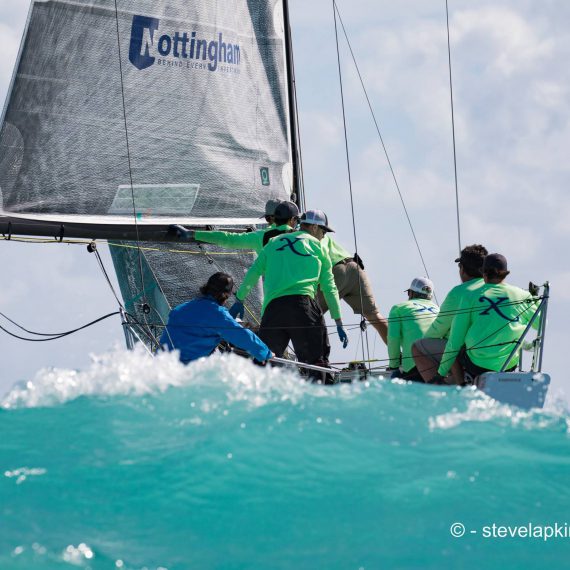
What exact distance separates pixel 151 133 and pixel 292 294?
312 cm

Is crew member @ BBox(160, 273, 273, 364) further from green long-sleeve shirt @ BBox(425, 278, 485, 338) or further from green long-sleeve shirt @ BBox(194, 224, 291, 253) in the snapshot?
green long-sleeve shirt @ BBox(194, 224, 291, 253)

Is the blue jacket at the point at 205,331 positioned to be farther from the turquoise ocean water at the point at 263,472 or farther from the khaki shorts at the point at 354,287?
the khaki shorts at the point at 354,287

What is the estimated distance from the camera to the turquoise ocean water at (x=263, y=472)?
4.45 m

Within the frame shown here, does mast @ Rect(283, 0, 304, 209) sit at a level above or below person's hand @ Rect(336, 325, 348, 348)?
above

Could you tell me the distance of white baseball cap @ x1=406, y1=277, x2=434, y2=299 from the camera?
8672 millimetres

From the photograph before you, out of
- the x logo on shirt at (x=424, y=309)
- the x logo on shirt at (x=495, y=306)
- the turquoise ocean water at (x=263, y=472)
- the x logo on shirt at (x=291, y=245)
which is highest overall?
the x logo on shirt at (x=291, y=245)

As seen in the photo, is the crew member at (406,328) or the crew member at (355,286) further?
the crew member at (355,286)

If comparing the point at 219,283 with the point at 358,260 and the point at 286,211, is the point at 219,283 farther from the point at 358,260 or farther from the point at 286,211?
the point at 358,260

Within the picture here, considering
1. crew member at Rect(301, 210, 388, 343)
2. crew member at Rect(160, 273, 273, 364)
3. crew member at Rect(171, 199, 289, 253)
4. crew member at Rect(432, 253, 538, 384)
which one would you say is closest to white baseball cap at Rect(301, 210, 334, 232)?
crew member at Rect(171, 199, 289, 253)

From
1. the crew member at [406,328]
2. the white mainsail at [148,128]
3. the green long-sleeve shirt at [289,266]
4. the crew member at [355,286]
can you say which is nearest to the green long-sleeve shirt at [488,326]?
the crew member at [406,328]

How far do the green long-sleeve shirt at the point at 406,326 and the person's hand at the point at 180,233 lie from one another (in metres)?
2.59

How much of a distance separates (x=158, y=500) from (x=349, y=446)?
91 cm

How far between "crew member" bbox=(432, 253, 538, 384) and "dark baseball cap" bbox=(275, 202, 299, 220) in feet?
5.93

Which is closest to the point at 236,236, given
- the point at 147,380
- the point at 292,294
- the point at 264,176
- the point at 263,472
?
the point at 292,294
